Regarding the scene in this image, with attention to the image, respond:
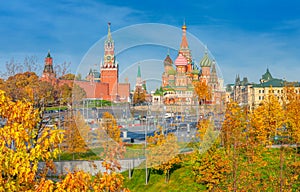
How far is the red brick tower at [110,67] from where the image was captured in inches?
434

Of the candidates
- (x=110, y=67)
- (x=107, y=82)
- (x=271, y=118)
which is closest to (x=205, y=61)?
(x=110, y=67)

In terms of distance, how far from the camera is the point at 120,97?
11586mm

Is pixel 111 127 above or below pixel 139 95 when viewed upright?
below

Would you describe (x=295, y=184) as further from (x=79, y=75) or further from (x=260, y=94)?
(x=260, y=94)

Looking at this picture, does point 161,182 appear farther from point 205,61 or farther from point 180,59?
point 180,59

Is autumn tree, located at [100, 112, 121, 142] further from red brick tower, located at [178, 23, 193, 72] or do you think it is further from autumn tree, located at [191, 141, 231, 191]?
autumn tree, located at [191, 141, 231, 191]

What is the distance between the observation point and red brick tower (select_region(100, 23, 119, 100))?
1101cm

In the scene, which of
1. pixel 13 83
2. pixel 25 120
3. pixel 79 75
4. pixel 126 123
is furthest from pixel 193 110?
pixel 13 83

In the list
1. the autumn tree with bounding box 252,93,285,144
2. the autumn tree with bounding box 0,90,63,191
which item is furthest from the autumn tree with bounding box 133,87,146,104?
the autumn tree with bounding box 252,93,285,144

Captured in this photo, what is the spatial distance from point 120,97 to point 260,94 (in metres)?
66.4

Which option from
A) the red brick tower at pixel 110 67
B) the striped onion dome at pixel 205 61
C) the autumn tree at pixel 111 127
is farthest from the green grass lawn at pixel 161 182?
the red brick tower at pixel 110 67

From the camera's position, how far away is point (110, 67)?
11.5 metres

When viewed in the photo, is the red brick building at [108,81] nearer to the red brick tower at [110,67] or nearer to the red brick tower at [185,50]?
the red brick tower at [110,67]

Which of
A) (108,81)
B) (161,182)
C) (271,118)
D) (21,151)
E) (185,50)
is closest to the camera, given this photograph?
(21,151)
